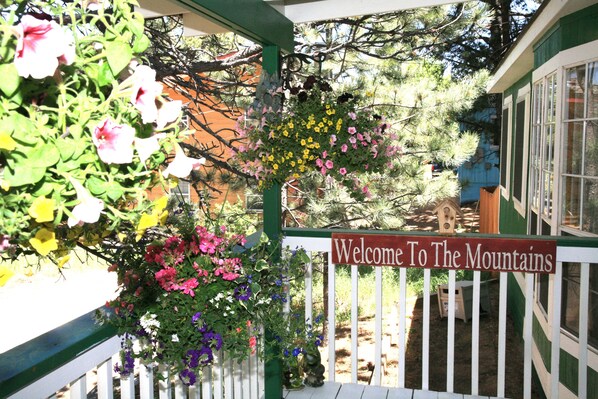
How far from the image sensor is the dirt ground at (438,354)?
541 centimetres

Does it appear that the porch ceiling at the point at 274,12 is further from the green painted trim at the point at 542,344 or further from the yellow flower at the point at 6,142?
the green painted trim at the point at 542,344

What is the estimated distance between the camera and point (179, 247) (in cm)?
208

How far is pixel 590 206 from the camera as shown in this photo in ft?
11.4

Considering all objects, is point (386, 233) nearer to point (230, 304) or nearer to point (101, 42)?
point (230, 304)

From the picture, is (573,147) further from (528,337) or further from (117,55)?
(117,55)

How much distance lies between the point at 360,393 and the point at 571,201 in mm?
1900

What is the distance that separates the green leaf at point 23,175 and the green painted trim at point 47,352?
0.80m

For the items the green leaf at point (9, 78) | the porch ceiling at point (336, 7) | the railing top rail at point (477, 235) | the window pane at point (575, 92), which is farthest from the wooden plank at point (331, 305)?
the green leaf at point (9, 78)

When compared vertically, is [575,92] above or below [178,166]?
above

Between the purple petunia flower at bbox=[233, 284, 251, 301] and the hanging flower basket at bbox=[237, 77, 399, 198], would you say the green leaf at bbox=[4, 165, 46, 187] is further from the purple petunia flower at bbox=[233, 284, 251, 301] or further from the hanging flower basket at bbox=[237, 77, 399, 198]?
the hanging flower basket at bbox=[237, 77, 399, 198]

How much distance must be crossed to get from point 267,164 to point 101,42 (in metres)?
1.91

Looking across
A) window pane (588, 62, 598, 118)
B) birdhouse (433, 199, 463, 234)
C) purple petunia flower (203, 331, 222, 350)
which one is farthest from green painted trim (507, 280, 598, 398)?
purple petunia flower (203, 331, 222, 350)

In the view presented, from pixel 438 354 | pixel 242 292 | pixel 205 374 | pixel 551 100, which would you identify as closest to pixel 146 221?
pixel 242 292

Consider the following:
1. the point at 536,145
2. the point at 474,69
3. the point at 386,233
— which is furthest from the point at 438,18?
the point at 474,69
